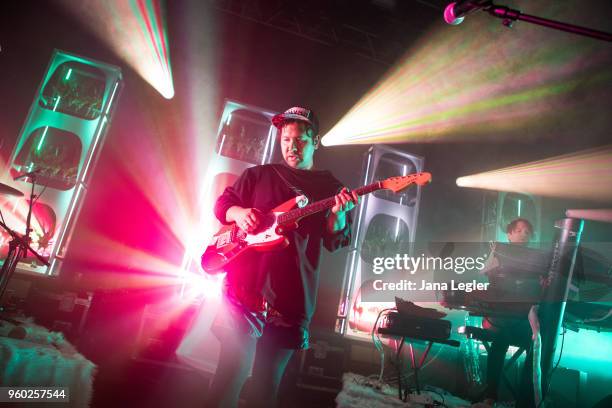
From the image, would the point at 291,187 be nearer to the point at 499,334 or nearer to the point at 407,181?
the point at 407,181

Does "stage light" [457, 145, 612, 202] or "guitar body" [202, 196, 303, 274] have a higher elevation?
"stage light" [457, 145, 612, 202]

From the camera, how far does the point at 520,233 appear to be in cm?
522

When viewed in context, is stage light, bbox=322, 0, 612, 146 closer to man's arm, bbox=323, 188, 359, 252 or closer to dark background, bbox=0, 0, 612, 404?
dark background, bbox=0, 0, 612, 404

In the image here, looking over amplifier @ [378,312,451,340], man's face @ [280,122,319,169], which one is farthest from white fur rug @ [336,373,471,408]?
man's face @ [280,122,319,169]

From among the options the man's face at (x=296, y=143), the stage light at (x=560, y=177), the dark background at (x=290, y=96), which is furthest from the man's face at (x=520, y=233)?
the man's face at (x=296, y=143)

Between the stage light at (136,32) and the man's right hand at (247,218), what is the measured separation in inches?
194

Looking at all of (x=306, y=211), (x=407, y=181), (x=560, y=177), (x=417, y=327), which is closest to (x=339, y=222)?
(x=306, y=211)

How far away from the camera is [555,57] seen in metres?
5.37

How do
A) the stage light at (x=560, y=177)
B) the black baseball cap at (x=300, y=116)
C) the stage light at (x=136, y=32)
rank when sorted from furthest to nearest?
the stage light at (x=560, y=177) < the stage light at (x=136, y=32) < the black baseball cap at (x=300, y=116)

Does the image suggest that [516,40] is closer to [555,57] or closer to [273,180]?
[555,57]

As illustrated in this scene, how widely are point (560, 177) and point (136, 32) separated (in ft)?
26.3

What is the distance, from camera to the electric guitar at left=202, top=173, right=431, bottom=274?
176 cm

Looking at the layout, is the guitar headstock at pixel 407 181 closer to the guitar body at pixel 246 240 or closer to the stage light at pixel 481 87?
the guitar body at pixel 246 240

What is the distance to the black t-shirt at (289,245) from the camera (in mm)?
1665
